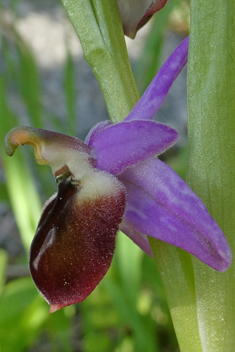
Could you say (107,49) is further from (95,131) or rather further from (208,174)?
(208,174)

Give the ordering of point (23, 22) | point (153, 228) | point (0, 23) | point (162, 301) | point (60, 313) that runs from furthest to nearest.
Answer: point (23, 22) → point (0, 23) → point (162, 301) → point (60, 313) → point (153, 228)

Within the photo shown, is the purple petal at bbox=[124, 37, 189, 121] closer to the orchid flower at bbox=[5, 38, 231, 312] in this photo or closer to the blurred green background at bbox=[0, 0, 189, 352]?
the orchid flower at bbox=[5, 38, 231, 312]

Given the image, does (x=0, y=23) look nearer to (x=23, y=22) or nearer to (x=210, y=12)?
(x=23, y=22)

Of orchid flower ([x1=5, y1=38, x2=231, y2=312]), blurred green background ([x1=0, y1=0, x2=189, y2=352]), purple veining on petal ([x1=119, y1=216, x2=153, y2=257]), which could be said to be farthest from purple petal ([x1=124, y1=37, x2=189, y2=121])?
blurred green background ([x1=0, y1=0, x2=189, y2=352])

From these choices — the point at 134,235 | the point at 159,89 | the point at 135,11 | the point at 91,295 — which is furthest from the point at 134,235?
the point at 91,295

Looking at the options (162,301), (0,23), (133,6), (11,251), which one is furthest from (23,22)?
(133,6)

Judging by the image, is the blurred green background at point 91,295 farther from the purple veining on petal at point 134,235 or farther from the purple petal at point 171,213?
the purple petal at point 171,213
